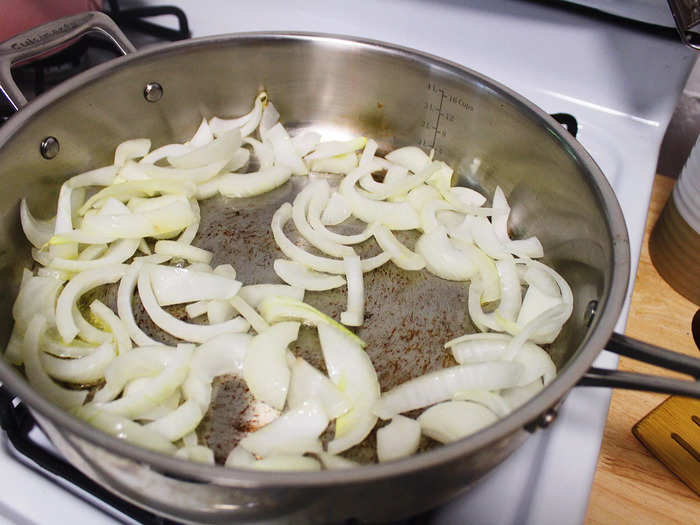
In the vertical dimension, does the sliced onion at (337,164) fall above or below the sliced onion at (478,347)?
above

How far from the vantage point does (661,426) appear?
0.72 m

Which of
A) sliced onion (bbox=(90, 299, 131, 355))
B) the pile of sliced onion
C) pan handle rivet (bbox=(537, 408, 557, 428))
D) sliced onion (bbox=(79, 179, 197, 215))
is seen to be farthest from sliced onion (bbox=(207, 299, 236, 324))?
pan handle rivet (bbox=(537, 408, 557, 428))

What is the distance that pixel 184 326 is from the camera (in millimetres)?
772

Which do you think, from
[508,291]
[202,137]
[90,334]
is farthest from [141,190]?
[508,291]

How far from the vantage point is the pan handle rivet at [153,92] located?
921 mm

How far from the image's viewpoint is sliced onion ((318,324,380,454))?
0.67 m

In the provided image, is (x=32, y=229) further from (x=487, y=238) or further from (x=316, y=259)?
(x=487, y=238)

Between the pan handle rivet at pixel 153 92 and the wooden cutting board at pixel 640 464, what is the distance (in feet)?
2.63

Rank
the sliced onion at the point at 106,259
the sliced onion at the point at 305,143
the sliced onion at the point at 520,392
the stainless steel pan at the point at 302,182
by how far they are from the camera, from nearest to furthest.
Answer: the stainless steel pan at the point at 302,182
the sliced onion at the point at 520,392
the sliced onion at the point at 106,259
the sliced onion at the point at 305,143

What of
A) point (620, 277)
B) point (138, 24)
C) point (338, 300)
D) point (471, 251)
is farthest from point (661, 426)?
point (138, 24)

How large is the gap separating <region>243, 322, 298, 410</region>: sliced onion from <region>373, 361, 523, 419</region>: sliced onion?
0.38 feet

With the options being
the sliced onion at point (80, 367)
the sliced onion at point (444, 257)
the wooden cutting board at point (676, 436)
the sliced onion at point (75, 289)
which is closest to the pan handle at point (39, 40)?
the sliced onion at point (75, 289)

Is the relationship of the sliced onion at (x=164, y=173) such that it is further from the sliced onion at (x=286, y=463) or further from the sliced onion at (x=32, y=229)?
the sliced onion at (x=286, y=463)

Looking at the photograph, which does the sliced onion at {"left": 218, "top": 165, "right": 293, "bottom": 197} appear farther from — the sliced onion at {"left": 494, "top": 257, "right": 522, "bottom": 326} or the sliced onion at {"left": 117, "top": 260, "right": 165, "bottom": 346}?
the sliced onion at {"left": 494, "top": 257, "right": 522, "bottom": 326}
